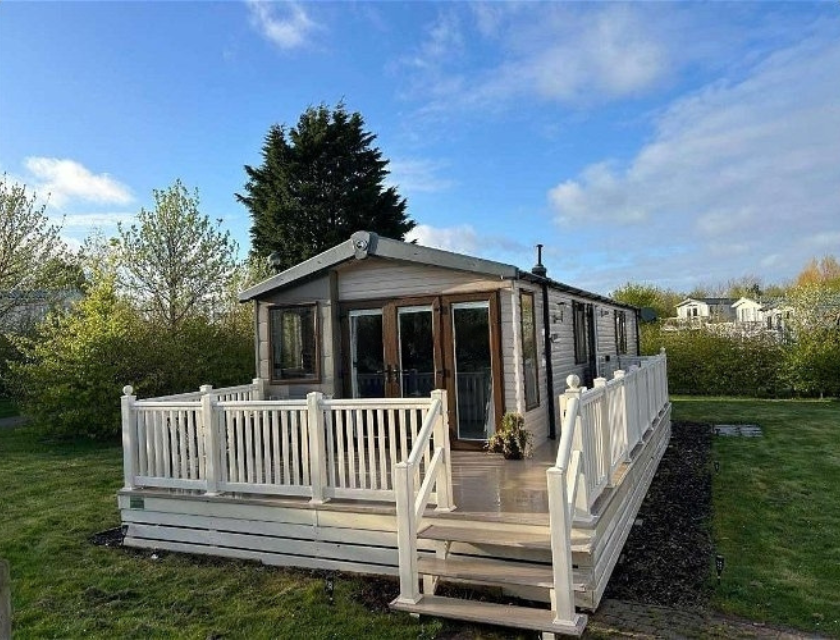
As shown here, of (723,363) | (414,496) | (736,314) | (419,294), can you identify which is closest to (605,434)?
(414,496)

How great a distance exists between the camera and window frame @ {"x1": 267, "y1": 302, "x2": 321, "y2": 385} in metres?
8.15

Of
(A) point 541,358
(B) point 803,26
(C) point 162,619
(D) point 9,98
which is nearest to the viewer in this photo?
(C) point 162,619

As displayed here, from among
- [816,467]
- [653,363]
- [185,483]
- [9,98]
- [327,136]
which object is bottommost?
[816,467]

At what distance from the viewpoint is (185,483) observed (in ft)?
18.4

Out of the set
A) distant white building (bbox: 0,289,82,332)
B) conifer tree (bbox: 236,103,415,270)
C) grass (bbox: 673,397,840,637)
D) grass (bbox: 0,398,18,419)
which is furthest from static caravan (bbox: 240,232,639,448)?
conifer tree (bbox: 236,103,415,270)

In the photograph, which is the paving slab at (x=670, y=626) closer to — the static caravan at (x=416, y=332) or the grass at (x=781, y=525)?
the grass at (x=781, y=525)

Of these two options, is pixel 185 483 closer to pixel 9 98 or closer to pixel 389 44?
pixel 9 98

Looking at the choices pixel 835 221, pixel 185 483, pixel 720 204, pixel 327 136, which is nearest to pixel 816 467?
pixel 185 483

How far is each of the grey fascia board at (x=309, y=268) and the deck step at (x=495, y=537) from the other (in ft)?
12.9

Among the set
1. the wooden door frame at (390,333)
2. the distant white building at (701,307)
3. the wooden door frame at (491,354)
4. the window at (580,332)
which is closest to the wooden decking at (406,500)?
the wooden door frame at (491,354)

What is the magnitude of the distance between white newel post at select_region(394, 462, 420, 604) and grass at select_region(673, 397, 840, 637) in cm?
211

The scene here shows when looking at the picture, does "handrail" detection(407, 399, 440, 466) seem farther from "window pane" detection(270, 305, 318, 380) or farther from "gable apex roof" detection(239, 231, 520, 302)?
"window pane" detection(270, 305, 318, 380)

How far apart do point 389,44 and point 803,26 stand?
743 cm

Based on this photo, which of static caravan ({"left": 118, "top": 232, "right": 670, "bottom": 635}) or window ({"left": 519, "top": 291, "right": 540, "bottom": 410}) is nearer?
static caravan ({"left": 118, "top": 232, "right": 670, "bottom": 635})
